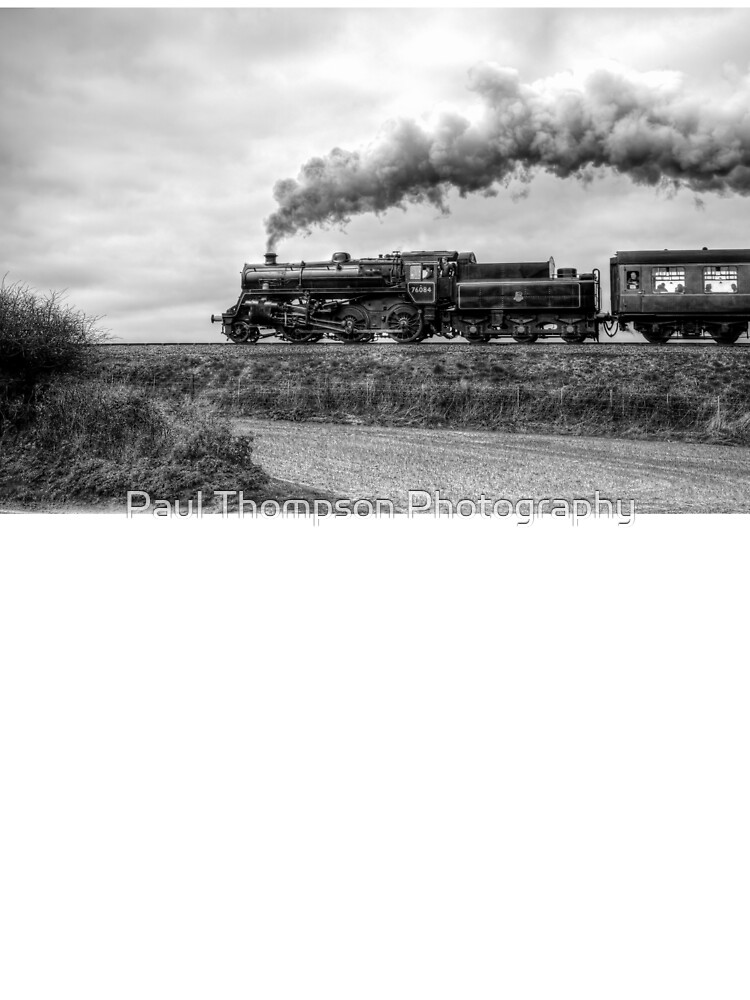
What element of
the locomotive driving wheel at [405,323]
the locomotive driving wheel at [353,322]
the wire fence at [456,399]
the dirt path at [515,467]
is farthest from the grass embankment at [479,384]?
the locomotive driving wheel at [353,322]

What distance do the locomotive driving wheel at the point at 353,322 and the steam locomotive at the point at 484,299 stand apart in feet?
0.04

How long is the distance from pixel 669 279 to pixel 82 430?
5.77 metres

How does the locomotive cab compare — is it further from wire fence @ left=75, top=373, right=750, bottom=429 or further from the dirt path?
the dirt path

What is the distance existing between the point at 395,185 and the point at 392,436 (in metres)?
2.18

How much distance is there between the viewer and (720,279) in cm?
831

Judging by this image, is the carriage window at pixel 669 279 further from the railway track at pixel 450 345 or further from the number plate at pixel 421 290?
the number plate at pixel 421 290

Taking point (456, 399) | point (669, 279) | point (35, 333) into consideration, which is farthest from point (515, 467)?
point (35, 333)

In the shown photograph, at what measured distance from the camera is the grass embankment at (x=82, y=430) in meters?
7.13

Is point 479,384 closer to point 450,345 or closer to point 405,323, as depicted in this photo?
point 450,345

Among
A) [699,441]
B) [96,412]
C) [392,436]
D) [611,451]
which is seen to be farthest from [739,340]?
[96,412]

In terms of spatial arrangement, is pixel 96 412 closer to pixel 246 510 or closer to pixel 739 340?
pixel 246 510

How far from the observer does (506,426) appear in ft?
25.1

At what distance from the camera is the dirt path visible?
A: 6.86m

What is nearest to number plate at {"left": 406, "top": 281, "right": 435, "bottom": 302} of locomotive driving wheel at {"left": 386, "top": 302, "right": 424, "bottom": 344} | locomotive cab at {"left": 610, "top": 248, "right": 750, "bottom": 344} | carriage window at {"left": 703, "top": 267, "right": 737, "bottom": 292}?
locomotive driving wheel at {"left": 386, "top": 302, "right": 424, "bottom": 344}
